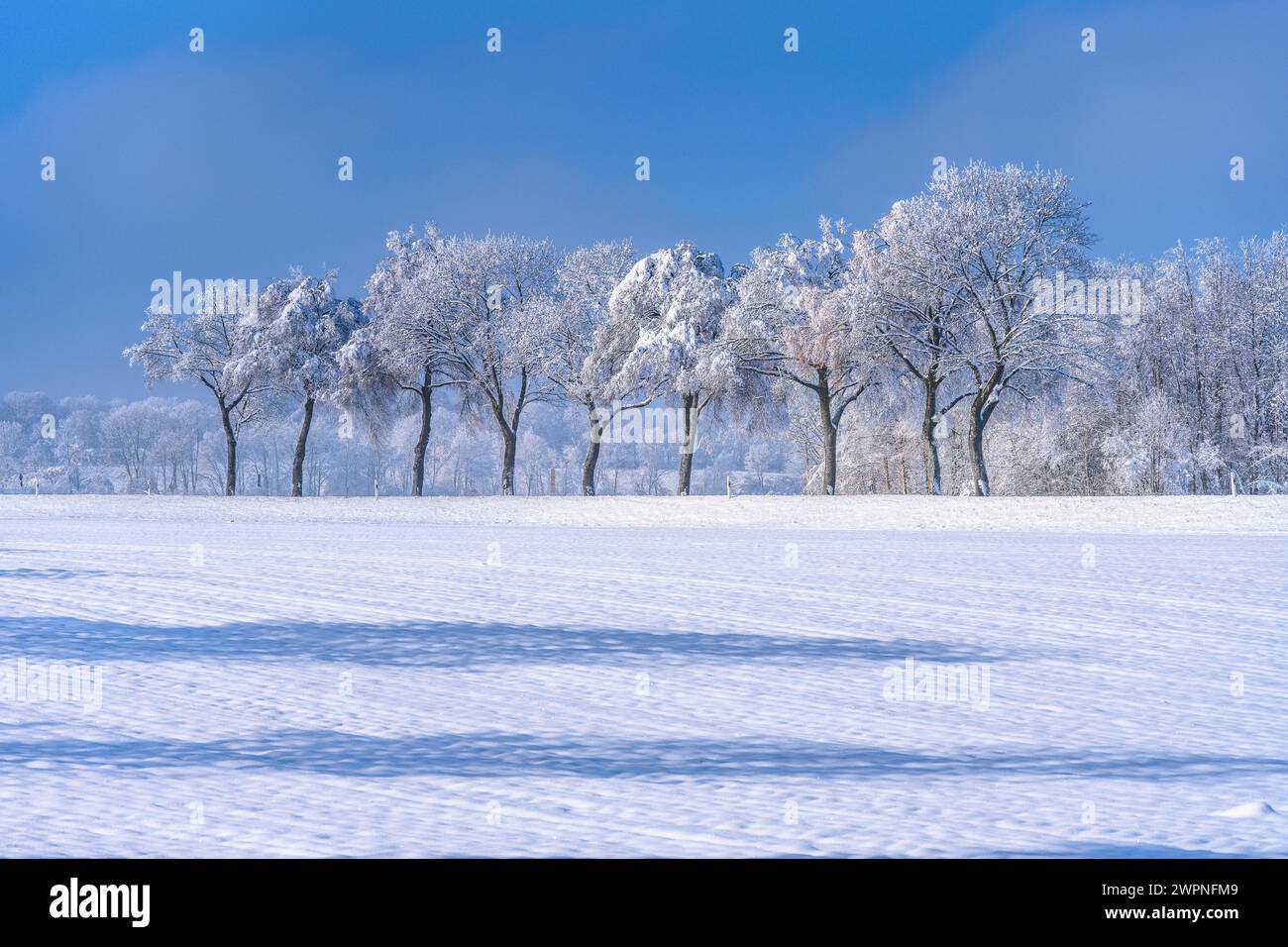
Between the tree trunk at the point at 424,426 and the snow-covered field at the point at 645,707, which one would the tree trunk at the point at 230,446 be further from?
the snow-covered field at the point at 645,707

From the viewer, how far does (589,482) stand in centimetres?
4966

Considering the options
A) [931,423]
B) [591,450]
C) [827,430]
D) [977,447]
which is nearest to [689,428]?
[591,450]

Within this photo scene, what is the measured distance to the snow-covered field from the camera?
19.5 feet

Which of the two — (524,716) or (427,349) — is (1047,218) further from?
(524,716)

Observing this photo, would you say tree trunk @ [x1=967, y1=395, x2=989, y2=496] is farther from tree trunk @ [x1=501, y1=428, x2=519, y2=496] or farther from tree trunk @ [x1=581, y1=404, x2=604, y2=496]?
tree trunk @ [x1=501, y1=428, x2=519, y2=496]

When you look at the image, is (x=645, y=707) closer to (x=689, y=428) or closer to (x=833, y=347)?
(x=833, y=347)

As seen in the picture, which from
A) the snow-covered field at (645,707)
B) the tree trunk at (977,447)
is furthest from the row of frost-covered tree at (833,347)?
the snow-covered field at (645,707)

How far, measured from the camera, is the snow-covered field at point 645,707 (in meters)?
5.94

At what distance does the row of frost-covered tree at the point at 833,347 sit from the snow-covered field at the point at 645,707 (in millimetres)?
23370

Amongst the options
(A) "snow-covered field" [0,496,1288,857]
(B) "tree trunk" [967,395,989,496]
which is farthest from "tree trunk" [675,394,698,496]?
(A) "snow-covered field" [0,496,1288,857]

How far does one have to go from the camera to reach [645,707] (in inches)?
341

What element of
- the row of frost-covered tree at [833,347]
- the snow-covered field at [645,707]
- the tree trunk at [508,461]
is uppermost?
the row of frost-covered tree at [833,347]
